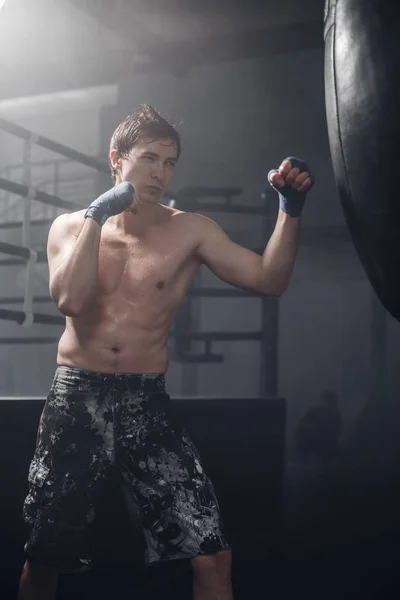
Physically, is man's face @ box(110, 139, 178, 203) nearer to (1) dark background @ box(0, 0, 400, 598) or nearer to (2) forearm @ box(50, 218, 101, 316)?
(2) forearm @ box(50, 218, 101, 316)

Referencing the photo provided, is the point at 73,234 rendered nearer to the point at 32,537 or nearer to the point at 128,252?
the point at 128,252

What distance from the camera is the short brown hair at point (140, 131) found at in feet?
5.28

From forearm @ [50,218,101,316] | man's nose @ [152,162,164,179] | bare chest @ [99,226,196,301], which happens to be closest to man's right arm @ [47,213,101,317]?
forearm @ [50,218,101,316]

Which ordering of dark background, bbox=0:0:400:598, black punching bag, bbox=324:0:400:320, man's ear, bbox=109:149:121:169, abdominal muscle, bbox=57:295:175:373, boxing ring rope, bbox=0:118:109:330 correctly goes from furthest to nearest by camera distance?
dark background, bbox=0:0:400:598 < boxing ring rope, bbox=0:118:109:330 < man's ear, bbox=109:149:121:169 < abdominal muscle, bbox=57:295:175:373 < black punching bag, bbox=324:0:400:320

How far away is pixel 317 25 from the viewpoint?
4.83 m

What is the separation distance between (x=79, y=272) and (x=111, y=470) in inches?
16.5

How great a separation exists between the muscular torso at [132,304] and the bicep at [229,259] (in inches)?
1.5

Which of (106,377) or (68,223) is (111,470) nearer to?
(106,377)

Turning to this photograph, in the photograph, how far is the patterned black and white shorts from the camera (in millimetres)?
1449

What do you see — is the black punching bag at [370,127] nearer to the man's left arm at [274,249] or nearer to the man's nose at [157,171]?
the man's left arm at [274,249]

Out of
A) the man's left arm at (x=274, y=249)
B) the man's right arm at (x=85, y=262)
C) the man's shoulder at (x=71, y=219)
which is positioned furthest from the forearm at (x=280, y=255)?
the man's shoulder at (x=71, y=219)

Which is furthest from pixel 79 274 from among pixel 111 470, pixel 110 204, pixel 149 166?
pixel 111 470

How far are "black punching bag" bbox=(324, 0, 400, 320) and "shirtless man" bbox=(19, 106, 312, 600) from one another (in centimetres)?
33

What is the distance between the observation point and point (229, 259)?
163 centimetres
